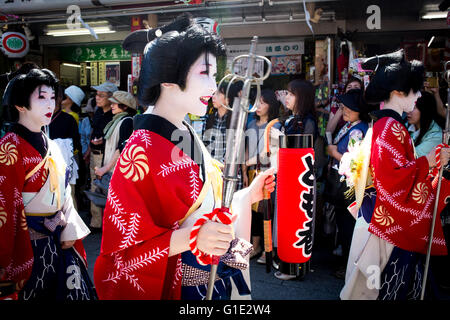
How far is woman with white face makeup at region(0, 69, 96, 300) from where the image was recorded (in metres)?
2.27

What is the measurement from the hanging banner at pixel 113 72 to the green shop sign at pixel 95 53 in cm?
16

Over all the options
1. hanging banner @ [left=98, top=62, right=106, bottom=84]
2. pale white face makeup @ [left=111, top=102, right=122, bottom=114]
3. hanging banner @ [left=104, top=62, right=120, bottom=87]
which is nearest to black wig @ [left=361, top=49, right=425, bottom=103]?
pale white face makeup @ [left=111, top=102, right=122, bottom=114]

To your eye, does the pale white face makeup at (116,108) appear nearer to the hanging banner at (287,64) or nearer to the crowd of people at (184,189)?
the crowd of people at (184,189)

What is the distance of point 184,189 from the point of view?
1479 mm

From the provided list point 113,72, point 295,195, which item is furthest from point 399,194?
point 113,72

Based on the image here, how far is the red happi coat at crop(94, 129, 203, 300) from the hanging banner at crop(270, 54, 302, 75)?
695cm

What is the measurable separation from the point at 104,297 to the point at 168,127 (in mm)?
708

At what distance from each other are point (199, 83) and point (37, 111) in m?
1.46

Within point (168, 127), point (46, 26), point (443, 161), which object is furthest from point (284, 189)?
point (46, 26)

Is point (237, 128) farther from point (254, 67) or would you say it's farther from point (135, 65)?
point (135, 65)

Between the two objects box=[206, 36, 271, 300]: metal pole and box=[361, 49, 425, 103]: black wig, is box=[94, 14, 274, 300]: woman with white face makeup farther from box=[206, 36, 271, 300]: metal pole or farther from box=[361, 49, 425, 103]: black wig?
box=[361, 49, 425, 103]: black wig

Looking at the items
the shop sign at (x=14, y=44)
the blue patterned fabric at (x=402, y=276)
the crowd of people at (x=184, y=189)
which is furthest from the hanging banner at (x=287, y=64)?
the blue patterned fabric at (x=402, y=276)

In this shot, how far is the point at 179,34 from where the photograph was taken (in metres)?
1.57

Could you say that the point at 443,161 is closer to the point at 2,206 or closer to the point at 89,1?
the point at 2,206
